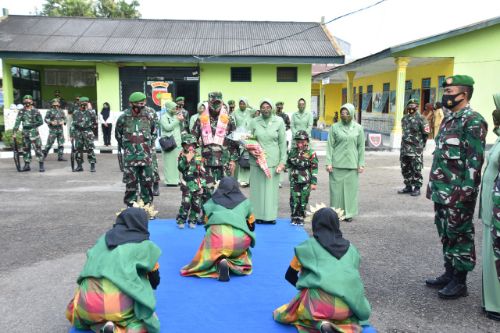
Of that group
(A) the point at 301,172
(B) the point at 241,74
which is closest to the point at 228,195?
(A) the point at 301,172

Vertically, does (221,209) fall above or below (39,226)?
above

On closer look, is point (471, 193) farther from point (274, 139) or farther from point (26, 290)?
point (26, 290)

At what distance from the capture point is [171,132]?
33.8 feet

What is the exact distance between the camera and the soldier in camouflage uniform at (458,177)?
4.32 meters

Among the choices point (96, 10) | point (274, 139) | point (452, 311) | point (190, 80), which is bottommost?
point (452, 311)

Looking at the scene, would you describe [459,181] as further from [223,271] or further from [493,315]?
[223,271]

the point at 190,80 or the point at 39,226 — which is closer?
the point at 39,226

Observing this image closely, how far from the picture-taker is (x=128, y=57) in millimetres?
16844

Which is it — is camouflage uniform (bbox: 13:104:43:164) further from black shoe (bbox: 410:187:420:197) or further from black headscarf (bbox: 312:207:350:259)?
black headscarf (bbox: 312:207:350:259)

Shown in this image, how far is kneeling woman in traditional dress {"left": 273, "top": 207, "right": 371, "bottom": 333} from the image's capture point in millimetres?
3307

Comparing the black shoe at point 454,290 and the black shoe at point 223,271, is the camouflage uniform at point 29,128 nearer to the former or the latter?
the black shoe at point 223,271

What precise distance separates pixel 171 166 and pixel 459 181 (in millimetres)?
7105

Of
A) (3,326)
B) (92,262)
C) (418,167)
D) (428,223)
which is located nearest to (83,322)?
(92,262)

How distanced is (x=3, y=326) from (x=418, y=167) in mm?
8024
